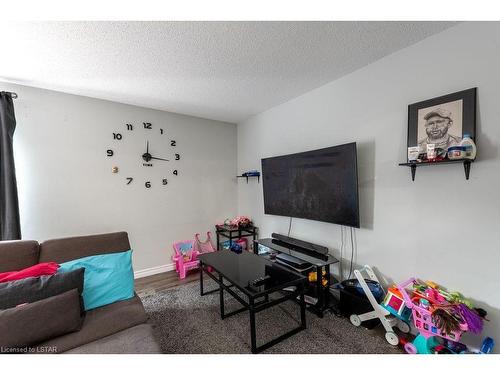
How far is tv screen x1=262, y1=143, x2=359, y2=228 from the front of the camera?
1.88 metres

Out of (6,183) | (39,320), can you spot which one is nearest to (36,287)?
(39,320)

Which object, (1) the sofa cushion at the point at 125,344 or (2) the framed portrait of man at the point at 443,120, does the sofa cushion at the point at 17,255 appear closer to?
(1) the sofa cushion at the point at 125,344

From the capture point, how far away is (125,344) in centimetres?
115

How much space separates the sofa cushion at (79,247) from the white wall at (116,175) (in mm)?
1062

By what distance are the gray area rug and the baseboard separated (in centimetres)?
73

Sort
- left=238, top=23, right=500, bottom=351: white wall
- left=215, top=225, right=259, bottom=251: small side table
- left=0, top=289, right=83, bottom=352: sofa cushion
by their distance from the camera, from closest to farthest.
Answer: left=0, top=289, right=83, bottom=352: sofa cushion → left=238, top=23, right=500, bottom=351: white wall → left=215, top=225, right=259, bottom=251: small side table

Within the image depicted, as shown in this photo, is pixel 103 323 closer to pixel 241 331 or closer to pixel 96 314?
pixel 96 314

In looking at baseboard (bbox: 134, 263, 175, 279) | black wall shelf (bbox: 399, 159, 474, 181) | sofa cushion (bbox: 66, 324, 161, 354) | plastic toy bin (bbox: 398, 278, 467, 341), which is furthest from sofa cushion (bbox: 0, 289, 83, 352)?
black wall shelf (bbox: 399, 159, 474, 181)

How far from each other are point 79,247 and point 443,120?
2829 mm

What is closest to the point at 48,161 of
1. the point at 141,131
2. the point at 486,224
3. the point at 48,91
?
the point at 48,91

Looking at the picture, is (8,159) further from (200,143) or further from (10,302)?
(200,143)

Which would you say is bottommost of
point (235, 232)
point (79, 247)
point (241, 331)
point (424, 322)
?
point (241, 331)

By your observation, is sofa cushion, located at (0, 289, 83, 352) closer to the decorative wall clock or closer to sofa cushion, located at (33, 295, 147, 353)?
sofa cushion, located at (33, 295, 147, 353)

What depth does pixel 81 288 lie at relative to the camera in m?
1.41
